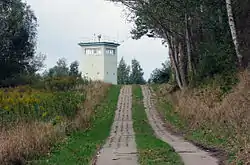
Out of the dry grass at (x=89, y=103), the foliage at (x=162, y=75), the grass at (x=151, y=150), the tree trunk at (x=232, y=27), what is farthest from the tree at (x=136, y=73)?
the tree trunk at (x=232, y=27)

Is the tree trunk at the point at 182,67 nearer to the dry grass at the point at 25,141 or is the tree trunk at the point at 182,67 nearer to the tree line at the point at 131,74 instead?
the dry grass at the point at 25,141

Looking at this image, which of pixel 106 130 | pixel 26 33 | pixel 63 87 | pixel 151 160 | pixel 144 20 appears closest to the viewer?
pixel 151 160

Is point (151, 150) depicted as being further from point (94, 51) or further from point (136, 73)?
point (136, 73)

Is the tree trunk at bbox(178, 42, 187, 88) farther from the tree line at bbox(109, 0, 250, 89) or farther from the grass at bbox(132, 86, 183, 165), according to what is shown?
the grass at bbox(132, 86, 183, 165)

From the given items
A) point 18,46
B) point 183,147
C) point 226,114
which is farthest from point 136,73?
point 183,147

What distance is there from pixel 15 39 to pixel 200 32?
82.2 feet

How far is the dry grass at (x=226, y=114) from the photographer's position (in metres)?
14.5

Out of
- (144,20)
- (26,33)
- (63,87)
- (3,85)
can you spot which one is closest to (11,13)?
(26,33)

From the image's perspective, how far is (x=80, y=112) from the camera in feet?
81.8

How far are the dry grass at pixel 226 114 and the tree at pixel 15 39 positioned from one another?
26024mm

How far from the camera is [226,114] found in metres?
19.8

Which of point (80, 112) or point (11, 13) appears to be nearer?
point (80, 112)

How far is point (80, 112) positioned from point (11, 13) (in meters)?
29.7

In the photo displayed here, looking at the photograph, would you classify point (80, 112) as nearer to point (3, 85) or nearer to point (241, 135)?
point (241, 135)
